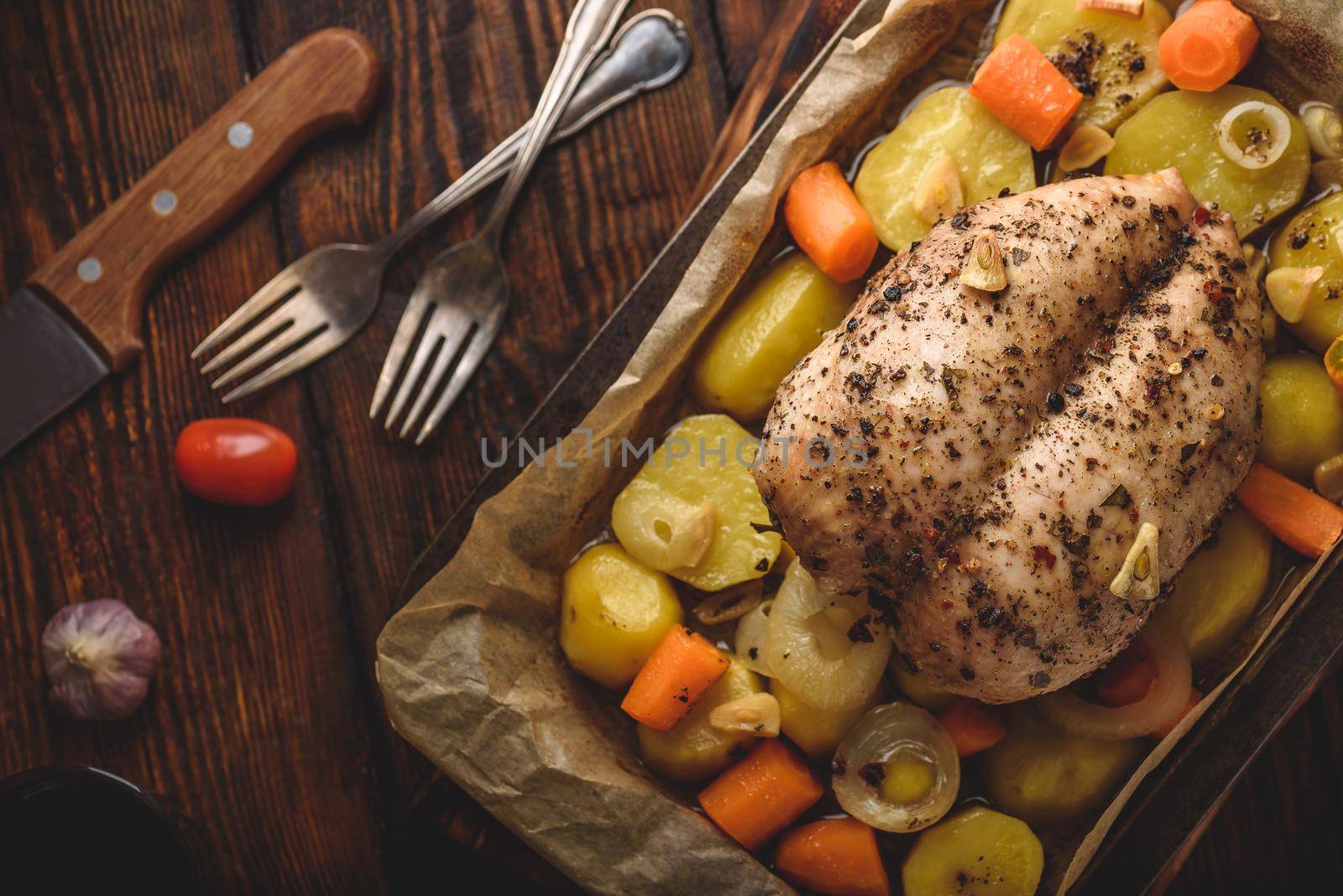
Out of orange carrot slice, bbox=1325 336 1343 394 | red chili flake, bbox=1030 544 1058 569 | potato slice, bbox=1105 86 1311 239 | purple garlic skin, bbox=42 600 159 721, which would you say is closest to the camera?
red chili flake, bbox=1030 544 1058 569

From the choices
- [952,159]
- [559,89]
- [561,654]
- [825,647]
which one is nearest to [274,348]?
[559,89]

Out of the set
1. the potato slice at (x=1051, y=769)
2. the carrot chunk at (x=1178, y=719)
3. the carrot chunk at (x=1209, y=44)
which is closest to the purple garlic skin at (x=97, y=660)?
the potato slice at (x=1051, y=769)

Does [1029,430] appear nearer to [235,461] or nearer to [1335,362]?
[1335,362]

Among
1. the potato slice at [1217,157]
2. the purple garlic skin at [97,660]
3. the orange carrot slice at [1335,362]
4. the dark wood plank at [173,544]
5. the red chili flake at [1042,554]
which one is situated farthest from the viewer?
A: the dark wood plank at [173,544]

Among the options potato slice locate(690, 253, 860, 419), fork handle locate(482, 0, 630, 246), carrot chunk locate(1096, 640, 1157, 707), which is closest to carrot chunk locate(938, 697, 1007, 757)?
carrot chunk locate(1096, 640, 1157, 707)

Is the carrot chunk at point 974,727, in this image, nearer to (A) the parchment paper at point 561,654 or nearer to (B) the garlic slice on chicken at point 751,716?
(A) the parchment paper at point 561,654

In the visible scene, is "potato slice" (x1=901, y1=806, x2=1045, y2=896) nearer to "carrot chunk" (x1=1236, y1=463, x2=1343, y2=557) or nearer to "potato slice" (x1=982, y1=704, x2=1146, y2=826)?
"potato slice" (x1=982, y1=704, x2=1146, y2=826)
